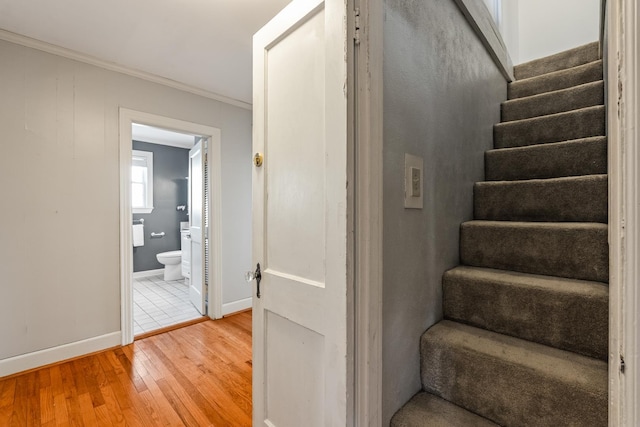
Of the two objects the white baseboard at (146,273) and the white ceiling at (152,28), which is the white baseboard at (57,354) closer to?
the white ceiling at (152,28)

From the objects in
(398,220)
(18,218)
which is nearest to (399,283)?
(398,220)

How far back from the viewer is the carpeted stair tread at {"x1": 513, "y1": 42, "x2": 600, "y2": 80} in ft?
6.72

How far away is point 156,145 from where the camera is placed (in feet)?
16.2

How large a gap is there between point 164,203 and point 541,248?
5406 millimetres

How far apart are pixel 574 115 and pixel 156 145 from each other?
5.51m

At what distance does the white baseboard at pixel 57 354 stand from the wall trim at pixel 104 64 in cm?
226

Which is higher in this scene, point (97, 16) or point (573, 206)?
point (97, 16)

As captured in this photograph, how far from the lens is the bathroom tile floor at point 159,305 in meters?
2.96

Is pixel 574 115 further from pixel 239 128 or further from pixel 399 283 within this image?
pixel 239 128

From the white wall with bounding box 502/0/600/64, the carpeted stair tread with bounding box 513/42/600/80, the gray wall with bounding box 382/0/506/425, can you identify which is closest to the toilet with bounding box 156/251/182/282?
the gray wall with bounding box 382/0/506/425

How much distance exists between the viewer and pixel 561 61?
2.19 m

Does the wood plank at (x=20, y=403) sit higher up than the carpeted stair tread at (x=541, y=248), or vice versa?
the carpeted stair tread at (x=541, y=248)

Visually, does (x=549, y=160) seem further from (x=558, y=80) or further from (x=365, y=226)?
(x=365, y=226)

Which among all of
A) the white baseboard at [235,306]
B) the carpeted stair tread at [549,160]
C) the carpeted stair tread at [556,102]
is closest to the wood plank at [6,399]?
the white baseboard at [235,306]
